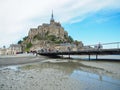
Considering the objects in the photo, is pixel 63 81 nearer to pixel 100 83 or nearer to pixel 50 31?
pixel 100 83

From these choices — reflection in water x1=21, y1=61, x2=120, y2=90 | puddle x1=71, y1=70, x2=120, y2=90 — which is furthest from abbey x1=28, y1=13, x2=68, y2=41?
puddle x1=71, y1=70, x2=120, y2=90

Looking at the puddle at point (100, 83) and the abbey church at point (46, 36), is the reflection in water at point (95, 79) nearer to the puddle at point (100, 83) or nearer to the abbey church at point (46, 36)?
the puddle at point (100, 83)

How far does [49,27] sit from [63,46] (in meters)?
37.7

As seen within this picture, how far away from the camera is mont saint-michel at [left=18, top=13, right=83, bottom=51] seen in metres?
140

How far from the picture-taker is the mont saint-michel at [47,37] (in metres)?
140

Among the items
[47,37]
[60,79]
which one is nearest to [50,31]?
[47,37]

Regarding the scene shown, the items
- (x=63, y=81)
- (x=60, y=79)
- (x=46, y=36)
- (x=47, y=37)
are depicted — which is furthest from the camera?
(x=46, y=36)

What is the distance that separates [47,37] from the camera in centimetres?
15225

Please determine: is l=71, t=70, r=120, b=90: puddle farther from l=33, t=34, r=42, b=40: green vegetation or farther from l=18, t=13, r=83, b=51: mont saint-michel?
l=33, t=34, r=42, b=40: green vegetation

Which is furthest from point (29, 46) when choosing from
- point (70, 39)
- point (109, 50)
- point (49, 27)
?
point (109, 50)

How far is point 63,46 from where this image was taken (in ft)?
412

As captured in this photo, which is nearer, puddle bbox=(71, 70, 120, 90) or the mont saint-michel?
puddle bbox=(71, 70, 120, 90)

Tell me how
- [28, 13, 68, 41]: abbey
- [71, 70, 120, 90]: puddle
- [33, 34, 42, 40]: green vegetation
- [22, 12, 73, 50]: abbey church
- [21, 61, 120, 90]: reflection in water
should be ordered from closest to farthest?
[71, 70, 120, 90]: puddle < [21, 61, 120, 90]: reflection in water < [22, 12, 73, 50]: abbey church < [33, 34, 42, 40]: green vegetation < [28, 13, 68, 41]: abbey

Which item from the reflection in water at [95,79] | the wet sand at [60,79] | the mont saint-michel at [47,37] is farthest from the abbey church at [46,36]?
the reflection in water at [95,79]
